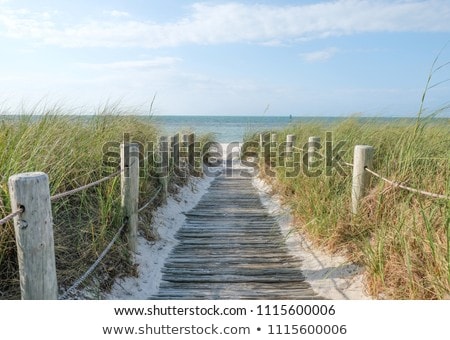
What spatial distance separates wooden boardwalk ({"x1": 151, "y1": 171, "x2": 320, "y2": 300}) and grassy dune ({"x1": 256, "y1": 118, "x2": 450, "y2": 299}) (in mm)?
521

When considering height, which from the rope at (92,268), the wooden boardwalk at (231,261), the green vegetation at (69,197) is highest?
the green vegetation at (69,197)

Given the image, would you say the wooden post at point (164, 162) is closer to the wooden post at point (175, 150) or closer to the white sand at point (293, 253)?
the white sand at point (293, 253)

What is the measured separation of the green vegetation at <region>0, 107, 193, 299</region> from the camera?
2863mm

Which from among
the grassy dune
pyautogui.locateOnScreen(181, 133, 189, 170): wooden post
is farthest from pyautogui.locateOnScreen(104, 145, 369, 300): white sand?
pyautogui.locateOnScreen(181, 133, 189, 170): wooden post

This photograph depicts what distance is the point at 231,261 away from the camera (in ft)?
14.5

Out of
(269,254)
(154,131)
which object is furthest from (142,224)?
(154,131)

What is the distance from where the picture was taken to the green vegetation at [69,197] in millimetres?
2863

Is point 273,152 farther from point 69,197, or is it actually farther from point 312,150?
point 69,197

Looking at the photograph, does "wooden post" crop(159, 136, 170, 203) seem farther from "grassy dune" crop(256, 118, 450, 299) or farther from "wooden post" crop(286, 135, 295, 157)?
"wooden post" crop(286, 135, 295, 157)

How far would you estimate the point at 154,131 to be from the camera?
736 cm

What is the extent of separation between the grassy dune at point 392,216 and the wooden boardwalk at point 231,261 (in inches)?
20.5

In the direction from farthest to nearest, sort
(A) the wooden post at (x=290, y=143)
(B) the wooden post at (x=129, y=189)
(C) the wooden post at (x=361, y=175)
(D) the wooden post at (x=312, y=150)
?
(A) the wooden post at (x=290, y=143), (D) the wooden post at (x=312, y=150), (C) the wooden post at (x=361, y=175), (B) the wooden post at (x=129, y=189)

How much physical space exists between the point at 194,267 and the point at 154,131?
3.66 meters

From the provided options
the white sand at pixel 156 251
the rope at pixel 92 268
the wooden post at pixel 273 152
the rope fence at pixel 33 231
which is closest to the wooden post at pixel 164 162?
the white sand at pixel 156 251
